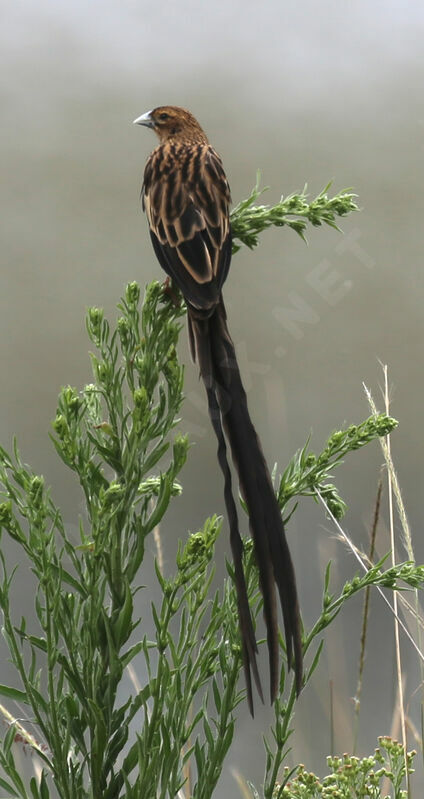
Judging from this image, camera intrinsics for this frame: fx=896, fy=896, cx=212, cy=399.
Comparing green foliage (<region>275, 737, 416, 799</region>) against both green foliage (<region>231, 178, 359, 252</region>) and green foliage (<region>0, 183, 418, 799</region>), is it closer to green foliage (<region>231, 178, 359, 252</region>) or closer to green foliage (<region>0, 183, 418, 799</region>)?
green foliage (<region>0, 183, 418, 799</region>)

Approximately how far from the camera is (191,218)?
82 centimetres

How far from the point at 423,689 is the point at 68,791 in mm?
630

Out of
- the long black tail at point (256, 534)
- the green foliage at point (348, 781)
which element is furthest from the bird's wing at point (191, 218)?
the green foliage at point (348, 781)

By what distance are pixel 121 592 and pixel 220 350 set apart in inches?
8.7

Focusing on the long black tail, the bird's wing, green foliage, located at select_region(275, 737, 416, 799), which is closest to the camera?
the long black tail

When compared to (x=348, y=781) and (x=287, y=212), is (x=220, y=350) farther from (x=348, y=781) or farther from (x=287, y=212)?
(x=348, y=781)

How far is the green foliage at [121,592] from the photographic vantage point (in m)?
0.73

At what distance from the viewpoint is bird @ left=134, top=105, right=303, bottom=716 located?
676 millimetres

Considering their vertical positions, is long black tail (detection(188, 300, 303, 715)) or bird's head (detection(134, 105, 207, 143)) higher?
bird's head (detection(134, 105, 207, 143))

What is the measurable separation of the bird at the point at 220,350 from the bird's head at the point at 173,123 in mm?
12

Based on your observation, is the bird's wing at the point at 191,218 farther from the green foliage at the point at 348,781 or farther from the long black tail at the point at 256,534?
the green foliage at the point at 348,781

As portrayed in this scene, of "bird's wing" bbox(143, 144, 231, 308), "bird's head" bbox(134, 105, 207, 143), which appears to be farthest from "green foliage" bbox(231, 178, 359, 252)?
"bird's head" bbox(134, 105, 207, 143)

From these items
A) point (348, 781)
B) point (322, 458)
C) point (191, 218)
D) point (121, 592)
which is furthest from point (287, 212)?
point (348, 781)

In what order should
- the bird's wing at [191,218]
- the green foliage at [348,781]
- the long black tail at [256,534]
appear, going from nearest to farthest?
the long black tail at [256,534] < the bird's wing at [191,218] < the green foliage at [348,781]
